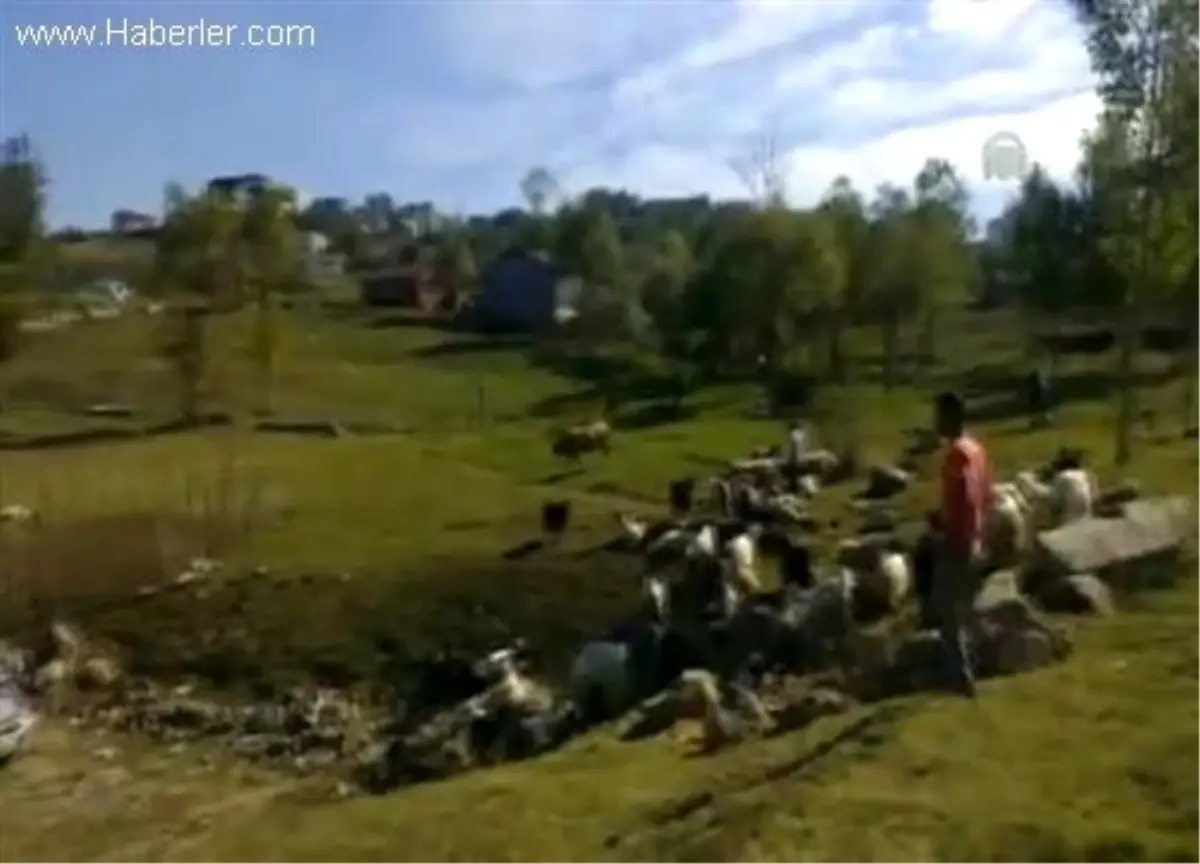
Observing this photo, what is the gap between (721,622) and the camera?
2025 centimetres

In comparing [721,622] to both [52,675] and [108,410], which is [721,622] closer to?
[52,675]

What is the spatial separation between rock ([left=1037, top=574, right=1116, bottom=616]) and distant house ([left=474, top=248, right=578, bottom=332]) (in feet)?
293

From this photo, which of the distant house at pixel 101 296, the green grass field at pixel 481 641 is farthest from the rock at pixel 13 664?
the distant house at pixel 101 296

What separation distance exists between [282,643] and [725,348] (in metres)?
53.9

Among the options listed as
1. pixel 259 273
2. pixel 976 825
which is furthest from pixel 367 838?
pixel 259 273

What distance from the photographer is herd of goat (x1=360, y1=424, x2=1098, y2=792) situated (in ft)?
60.4

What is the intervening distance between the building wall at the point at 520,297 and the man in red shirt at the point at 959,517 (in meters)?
93.3

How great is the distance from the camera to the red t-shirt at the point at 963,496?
13.4 meters

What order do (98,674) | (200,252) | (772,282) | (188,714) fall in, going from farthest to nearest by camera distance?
(772,282), (200,252), (98,674), (188,714)

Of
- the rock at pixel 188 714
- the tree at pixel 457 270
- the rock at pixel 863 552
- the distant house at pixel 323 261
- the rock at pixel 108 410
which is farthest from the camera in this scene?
the distant house at pixel 323 261

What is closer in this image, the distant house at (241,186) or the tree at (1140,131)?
the tree at (1140,131)

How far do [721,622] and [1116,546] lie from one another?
14.5 ft

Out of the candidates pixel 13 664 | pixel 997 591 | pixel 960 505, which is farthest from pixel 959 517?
pixel 13 664

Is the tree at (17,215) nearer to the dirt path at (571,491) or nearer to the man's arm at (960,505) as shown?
the dirt path at (571,491)
